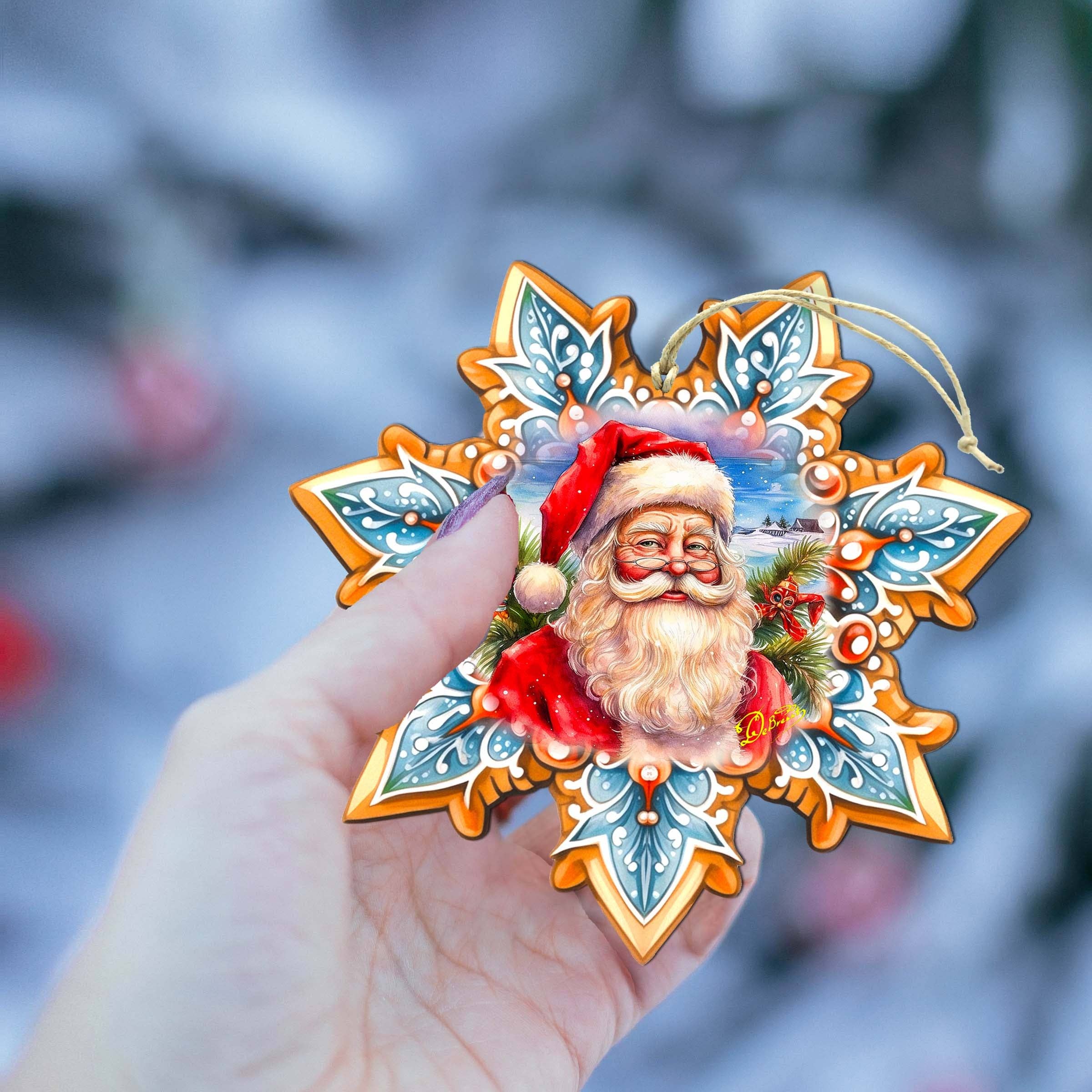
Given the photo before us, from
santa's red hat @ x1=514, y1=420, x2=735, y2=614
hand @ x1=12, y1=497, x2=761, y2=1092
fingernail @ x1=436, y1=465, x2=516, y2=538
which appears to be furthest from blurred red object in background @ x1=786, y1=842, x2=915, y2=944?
fingernail @ x1=436, y1=465, x2=516, y2=538

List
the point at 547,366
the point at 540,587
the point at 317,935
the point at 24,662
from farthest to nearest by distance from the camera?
the point at 24,662 → the point at 547,366 → the point at 540,587 → the point at 317,935

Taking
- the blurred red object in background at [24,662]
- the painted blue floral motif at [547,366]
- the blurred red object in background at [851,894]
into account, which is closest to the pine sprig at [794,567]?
the painted blue floral motif at [547,366]

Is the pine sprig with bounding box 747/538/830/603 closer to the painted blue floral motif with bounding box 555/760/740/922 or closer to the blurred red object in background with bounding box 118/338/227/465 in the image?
the painted blue floral motif with bounding box 555/760/740/922

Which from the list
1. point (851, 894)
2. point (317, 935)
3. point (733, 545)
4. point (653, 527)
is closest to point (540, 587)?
point (653, 527)

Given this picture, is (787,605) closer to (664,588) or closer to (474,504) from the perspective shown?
(664,588)

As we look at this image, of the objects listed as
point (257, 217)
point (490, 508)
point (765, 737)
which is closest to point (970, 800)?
point (765, 737)

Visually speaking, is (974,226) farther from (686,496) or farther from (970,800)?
(970,800)
